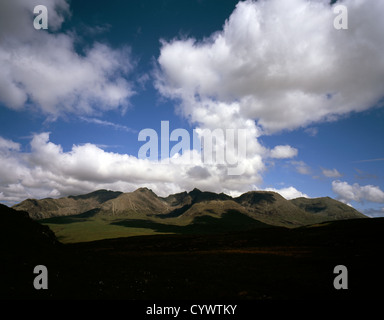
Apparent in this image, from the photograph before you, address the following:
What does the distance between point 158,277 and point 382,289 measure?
2288 centimetres

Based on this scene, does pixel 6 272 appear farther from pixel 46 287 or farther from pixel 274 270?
pixel 274 270

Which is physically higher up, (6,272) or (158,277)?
(6,272)

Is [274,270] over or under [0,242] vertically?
under

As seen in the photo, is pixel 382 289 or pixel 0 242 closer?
pixel 382 289

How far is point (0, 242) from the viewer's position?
3278cm

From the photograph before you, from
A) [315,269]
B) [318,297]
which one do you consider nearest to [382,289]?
[318,297]
